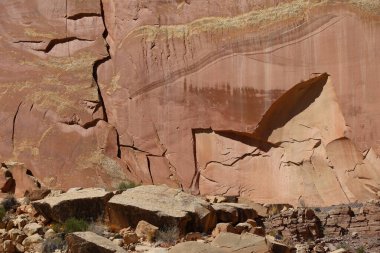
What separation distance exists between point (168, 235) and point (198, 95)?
6.63m

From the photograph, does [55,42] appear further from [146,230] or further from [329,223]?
[329,223]

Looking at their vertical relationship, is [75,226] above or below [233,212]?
above

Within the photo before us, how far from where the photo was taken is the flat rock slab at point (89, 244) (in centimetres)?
1402

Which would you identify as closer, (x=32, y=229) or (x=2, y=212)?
(x=32, y=229)

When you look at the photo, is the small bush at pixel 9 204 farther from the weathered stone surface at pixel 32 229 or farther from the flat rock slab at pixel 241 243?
the flat rock slab at pixel 241 243

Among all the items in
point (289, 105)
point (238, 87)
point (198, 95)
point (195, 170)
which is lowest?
point (195, 170)

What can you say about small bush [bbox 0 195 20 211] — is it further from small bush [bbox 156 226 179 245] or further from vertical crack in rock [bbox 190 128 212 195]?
vertical crack in rock [bbox 190 128 212 195]

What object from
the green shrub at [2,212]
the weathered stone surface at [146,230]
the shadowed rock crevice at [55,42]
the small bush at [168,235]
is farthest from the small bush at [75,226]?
the shadowed rock crevice at [55,42]

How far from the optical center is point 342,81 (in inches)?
786

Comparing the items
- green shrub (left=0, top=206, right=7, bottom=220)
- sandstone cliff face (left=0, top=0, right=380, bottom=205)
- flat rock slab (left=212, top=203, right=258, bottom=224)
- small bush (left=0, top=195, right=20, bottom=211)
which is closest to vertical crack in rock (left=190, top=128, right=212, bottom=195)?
sandstone cliff face (left=0, top=0, right=380, bottom=205)

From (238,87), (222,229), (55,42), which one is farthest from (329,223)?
(55,42)

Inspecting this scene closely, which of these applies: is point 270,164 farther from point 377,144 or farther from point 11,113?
point 11,113

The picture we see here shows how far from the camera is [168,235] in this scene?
618 inches

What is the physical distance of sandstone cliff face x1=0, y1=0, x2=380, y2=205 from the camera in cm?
2000
